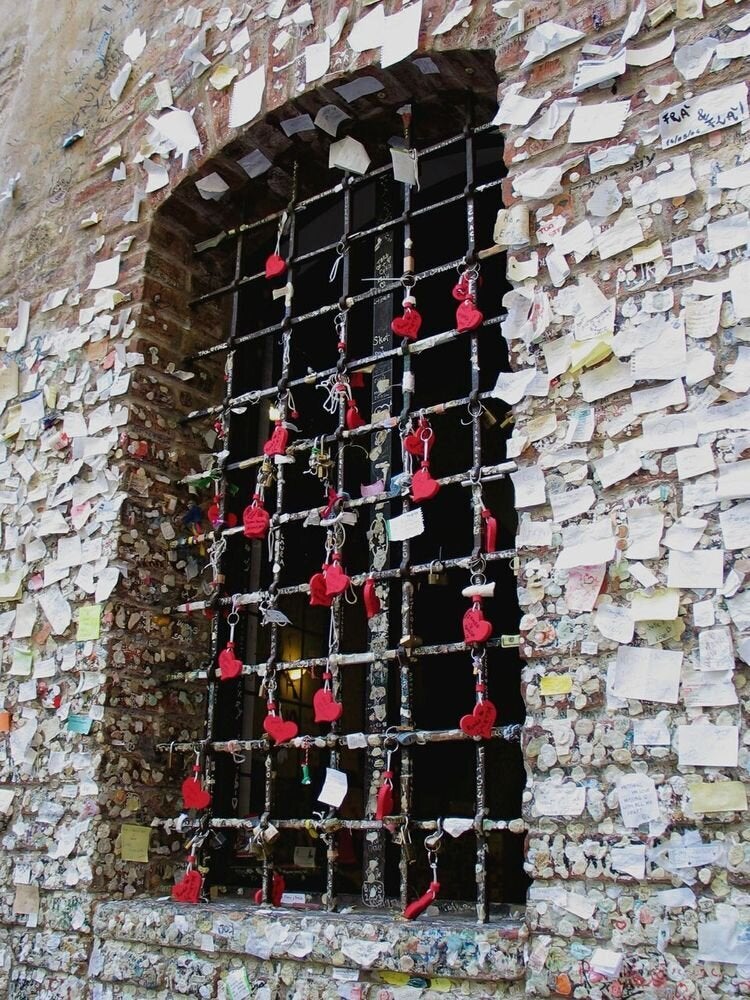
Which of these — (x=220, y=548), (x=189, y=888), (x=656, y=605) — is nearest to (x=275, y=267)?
(x=220, y=548)

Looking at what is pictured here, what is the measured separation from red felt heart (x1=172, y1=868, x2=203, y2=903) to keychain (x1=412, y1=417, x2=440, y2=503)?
1.31 m

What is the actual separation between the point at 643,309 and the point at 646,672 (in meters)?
0.85

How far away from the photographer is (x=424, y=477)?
110 inches

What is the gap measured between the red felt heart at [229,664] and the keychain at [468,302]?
1218 mm

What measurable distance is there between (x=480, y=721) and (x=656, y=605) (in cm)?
54

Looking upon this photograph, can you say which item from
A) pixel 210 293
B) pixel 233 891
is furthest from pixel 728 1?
pixel 233 891

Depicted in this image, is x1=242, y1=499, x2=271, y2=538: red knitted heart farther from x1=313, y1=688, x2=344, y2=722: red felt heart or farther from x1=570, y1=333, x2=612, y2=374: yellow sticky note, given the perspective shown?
x1=570, y1=333, x2=612, y2=374: yellow sticky note

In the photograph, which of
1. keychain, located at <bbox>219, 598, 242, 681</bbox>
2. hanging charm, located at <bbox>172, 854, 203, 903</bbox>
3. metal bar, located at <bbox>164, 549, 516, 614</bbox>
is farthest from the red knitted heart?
hanging charm, located at <bbox>172, 854, 203, 903</bbox>

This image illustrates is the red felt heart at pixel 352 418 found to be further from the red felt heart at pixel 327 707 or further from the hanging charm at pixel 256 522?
the red felt heart at pixel 327 707

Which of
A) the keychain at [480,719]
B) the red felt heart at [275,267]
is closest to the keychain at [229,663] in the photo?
the keychain at [480,719]

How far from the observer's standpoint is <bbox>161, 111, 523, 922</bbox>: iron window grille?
274 cm

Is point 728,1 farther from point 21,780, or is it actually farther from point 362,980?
point 21,780

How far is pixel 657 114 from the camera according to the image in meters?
2.51

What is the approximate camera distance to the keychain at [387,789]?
2609mm
